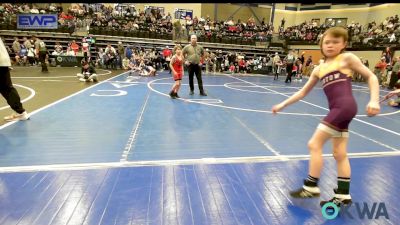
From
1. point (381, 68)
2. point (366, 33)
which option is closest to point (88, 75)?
point (381, 68)

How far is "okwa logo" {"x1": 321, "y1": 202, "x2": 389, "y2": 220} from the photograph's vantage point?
2.59 m

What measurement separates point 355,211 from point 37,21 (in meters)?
22.5

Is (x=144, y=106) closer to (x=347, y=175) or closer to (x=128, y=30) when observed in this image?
(x=347, y=175)

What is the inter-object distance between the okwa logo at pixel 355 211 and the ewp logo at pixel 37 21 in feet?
71.5

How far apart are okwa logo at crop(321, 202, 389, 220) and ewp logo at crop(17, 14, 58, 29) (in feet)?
71.5

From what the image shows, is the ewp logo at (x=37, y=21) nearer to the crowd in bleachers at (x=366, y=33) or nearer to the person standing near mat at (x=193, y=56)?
the person standing near mat at (x=193, y=56)

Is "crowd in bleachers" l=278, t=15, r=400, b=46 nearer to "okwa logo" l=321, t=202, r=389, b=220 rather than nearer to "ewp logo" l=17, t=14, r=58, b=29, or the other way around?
"okwa logo" l=321, t=202, r=389, b=220

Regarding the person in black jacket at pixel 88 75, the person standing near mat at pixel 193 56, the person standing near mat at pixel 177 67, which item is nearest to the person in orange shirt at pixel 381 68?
the person standing near mat at pixel 193 56

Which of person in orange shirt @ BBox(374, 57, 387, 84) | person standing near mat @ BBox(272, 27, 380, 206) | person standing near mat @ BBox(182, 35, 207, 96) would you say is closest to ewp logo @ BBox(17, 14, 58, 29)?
person standing near mat @ BBox(182, 35, 207, 96)

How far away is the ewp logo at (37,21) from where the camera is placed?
2012cm

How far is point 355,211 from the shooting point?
8.77 feet

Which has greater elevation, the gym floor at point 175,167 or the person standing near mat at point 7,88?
the person standing near mat at point 7,88

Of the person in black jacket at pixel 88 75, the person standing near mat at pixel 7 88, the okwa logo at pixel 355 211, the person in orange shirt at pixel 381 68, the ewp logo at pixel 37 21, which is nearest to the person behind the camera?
the okwa logo at pixel 355 211

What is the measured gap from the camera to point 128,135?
4.93 m
